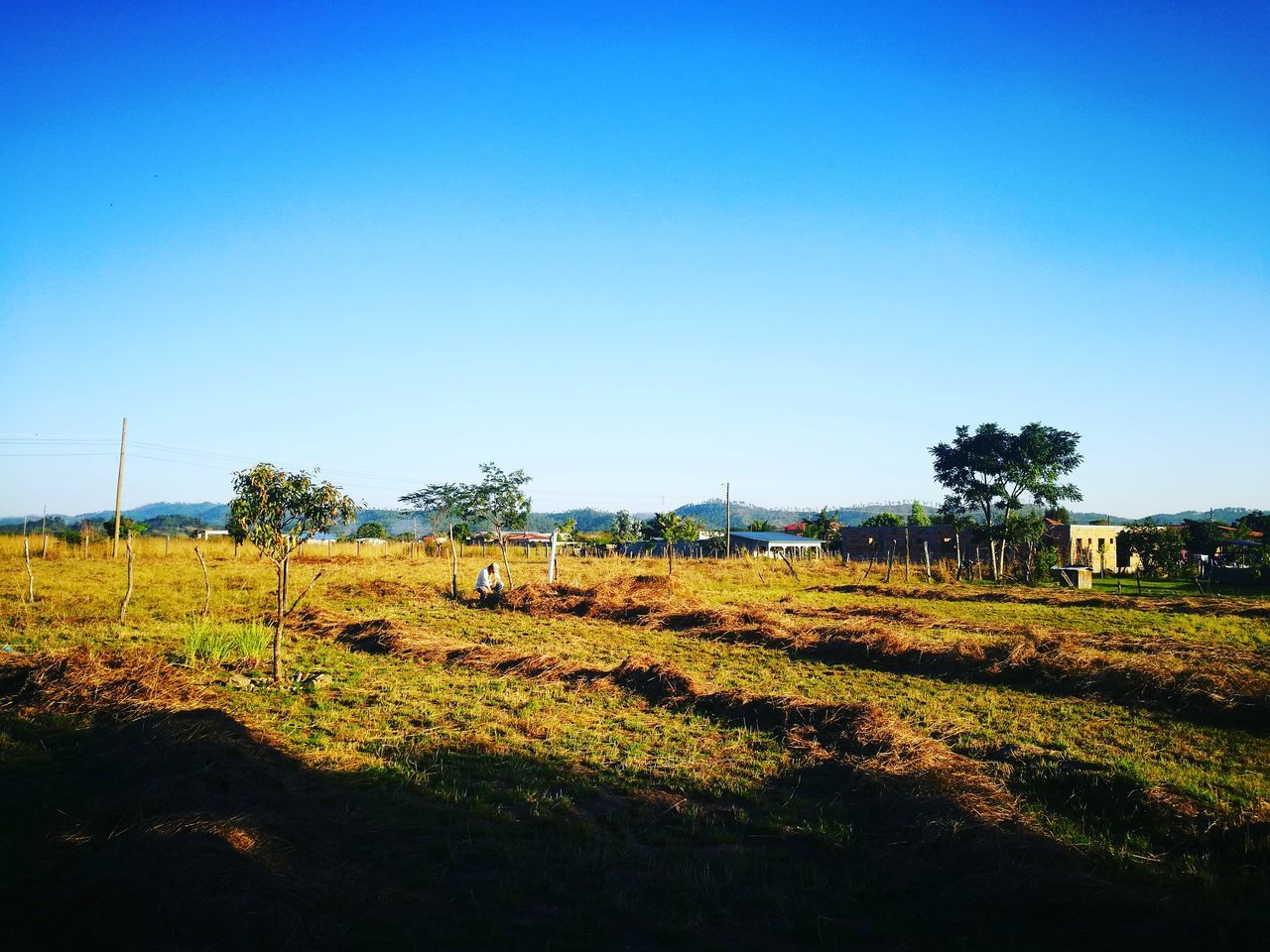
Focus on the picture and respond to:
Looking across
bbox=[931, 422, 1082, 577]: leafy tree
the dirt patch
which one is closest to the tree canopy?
bbox=[931, 422, 1082, 577]: leafy tree

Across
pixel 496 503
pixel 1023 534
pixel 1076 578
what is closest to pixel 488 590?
pixel 496 503

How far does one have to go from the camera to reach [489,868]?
4.74 meters

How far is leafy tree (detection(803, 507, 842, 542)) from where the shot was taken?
66.2m

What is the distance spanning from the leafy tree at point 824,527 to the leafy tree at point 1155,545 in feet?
93.4

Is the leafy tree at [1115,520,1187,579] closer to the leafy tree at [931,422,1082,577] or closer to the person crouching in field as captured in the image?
the leafy tree at [931,422,1082,577]

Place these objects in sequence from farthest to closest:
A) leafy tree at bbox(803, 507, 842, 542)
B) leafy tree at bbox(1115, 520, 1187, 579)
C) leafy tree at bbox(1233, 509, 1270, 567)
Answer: leafy tree at bbox(803, 507, 842, 542) < leafy tree at bbox(1115, 520, 1187, 579) < leafy tree at bbox(1233, 509, 1270, 567)

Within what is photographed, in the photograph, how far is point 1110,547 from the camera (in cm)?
4641

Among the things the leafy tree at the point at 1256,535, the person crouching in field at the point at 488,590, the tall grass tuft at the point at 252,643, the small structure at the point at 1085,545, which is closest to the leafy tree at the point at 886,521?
the small structure at the point at 1085,545

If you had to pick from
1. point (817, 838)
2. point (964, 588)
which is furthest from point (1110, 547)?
point (817, 838)

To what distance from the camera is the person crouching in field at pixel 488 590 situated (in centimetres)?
1905

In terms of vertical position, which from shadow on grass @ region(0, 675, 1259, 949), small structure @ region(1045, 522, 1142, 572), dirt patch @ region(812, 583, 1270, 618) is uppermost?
small structure @ region(1045, 522, 1142, 572)

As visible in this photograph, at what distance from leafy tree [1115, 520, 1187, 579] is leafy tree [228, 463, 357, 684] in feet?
117

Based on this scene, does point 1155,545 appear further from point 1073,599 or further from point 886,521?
point 886,521

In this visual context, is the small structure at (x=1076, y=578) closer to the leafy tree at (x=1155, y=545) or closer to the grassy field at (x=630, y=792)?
the leafy tree at (x=1155, y=545)
